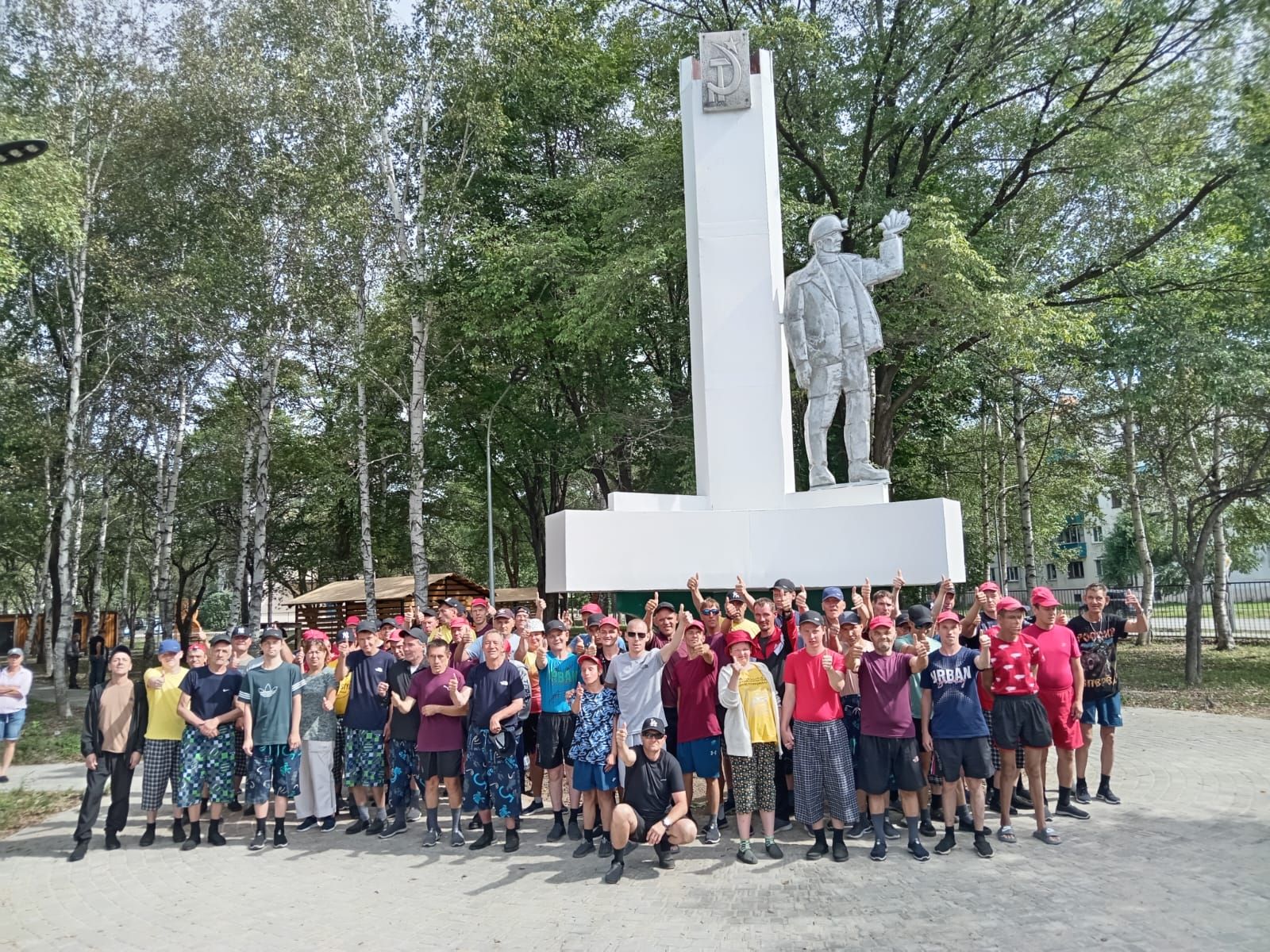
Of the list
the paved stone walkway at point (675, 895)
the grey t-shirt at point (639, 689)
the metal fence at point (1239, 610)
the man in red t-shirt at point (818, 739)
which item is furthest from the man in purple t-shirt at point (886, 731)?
the metal fence at point (1239, 610)

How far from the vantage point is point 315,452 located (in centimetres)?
2141

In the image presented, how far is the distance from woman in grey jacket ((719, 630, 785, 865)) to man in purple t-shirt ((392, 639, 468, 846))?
2.04m

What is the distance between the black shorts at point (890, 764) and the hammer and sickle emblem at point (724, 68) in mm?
7323

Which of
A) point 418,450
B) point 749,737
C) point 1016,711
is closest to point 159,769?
point 749,737

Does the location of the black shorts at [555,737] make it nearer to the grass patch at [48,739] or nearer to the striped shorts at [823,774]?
the striped shorts at [823,774]

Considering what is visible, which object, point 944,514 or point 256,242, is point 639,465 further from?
point 944,514

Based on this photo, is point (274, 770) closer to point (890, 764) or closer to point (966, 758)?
point (890, 764)

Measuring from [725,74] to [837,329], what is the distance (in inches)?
129

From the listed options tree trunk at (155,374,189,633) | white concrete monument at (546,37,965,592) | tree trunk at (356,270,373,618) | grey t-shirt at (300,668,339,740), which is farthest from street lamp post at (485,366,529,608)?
grey t-shirt at (300,668,339,740)

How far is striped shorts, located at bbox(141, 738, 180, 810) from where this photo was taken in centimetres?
698

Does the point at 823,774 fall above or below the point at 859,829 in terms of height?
above

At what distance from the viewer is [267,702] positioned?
6938 millimetres

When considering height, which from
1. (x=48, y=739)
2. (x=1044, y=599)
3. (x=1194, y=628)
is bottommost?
(x=48, y=739)

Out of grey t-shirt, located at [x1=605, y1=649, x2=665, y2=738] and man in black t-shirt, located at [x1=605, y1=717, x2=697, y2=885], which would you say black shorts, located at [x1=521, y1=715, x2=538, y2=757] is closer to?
grey t-shirt, located at [x1=605, y1=649, x2=665, y2=738]
